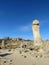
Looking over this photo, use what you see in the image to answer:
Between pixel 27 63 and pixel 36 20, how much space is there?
11.1 metres

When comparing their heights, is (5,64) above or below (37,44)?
below

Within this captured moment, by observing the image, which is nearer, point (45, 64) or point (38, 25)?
point (45, 64)

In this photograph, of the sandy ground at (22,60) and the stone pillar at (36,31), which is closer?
the sandy ground at (22,60)

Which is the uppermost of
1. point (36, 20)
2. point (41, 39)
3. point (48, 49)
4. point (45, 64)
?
point (36, 20)

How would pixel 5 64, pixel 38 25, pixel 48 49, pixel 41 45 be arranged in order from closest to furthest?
pixel 5 64
pixel 48 49
pixel 41 45
pixel 38 25

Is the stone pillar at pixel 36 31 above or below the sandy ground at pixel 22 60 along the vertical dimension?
above

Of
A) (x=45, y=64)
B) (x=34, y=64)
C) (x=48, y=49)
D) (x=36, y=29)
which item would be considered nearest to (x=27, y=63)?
(x=34, y=64)

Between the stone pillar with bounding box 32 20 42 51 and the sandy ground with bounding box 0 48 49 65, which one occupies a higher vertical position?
the stone pillar with bounding box 32 20 42 51

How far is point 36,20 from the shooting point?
21.9m

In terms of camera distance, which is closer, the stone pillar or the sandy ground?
the sandy ground

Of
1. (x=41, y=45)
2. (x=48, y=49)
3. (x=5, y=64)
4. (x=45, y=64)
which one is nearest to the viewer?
(x=5, y=64)

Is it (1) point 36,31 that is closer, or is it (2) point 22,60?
(2) point 22,60

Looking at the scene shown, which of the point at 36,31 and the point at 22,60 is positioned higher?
the point at 36,31

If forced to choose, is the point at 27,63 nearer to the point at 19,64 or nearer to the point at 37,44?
the point at 19,64
